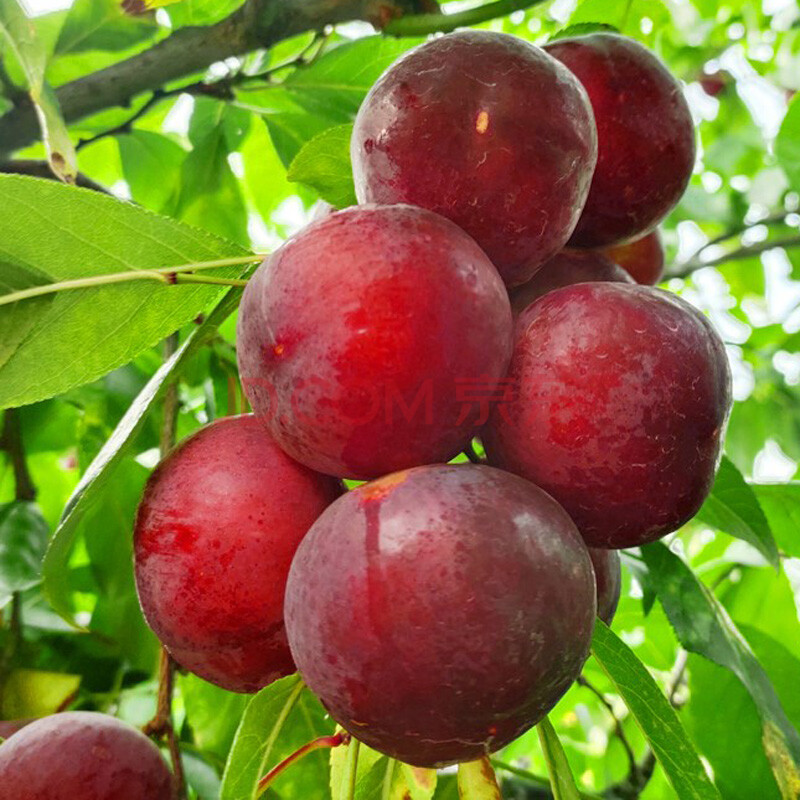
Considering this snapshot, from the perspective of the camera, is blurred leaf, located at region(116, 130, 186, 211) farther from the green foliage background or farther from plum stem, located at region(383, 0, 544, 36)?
plum stem, located at region(383, 0, 544, 36)

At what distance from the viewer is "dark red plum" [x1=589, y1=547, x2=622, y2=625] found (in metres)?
0.96

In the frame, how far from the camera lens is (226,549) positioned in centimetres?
82

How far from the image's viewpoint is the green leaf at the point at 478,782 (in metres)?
0.91

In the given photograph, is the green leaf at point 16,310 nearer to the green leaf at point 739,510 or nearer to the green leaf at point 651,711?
the green leaf at point 651,711

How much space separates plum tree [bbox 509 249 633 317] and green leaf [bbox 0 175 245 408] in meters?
0.31

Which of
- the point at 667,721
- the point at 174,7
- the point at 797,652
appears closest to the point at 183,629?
the point at 667,721

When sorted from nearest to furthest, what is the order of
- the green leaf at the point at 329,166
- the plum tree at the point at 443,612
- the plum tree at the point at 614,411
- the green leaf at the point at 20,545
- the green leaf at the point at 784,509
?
the plum tree at the point at 443,612, the plum tree at the point at 614,411, the green leaf at the point at 329,166, the green leaf at the point at 20,545, the green leaf at the point at 784,509

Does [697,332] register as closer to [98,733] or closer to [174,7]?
[98,733]

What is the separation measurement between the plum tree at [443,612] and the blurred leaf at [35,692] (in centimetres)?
83

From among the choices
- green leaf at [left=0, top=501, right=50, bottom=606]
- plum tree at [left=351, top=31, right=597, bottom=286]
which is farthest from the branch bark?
green leaf at [left=0, top=501, right=50, bottom=606]

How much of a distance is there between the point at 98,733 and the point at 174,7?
121 centimetres

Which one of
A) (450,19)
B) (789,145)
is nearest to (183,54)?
(450,19)

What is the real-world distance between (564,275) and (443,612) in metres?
0.44

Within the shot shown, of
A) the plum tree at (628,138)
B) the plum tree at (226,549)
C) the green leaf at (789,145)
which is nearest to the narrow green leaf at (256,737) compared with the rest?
the plum tree at (226,549)
